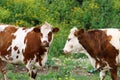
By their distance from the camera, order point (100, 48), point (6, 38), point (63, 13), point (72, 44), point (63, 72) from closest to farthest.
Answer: point (100, 48), point (72, 44), point (6, 38), point (63, 72), point (63, 13)

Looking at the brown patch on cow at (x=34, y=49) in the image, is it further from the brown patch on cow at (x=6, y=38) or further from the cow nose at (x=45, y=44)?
the brown patch on cow at (x=6, y=38)

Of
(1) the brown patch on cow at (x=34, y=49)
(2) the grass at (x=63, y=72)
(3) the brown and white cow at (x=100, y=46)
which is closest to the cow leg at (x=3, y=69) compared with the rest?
(2) the grass at (x=63, y=72)

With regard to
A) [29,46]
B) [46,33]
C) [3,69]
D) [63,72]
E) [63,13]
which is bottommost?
[63,13]

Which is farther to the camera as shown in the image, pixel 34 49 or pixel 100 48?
pixel 100 48

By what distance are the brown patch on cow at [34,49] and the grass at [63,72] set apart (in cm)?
96

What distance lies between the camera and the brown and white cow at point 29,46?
33.4ft

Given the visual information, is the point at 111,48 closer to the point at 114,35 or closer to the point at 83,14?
the point at 114,35

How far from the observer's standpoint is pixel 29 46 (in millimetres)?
10234

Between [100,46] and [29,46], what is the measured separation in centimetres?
156

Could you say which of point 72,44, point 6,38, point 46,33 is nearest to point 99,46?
point 72,44

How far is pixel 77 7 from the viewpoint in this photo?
72.3 feet

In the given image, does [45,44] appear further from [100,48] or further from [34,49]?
[100,48]

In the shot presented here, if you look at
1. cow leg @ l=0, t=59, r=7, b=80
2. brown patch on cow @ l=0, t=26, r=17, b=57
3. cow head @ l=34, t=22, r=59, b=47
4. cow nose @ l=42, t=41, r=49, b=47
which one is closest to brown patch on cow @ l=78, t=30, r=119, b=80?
cow head @ l=34, t=22, r=59, b=47

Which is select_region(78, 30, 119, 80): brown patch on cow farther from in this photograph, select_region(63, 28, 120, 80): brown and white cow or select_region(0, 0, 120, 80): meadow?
select_region(0, 0, 120, 80): meadow
